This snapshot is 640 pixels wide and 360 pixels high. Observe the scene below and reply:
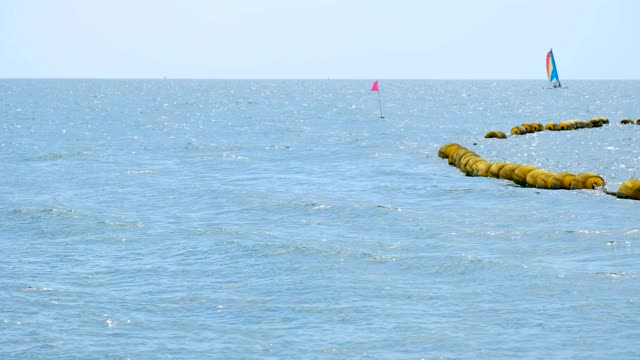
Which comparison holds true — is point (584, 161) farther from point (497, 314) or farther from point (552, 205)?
point (497, 314)

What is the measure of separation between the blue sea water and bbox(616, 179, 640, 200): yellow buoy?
1.82ft

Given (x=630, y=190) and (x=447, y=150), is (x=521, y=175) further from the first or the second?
(x=447, y=150)

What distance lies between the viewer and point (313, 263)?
2517 cm

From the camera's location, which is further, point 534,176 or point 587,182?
point 534,176

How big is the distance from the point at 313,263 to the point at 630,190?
17192 mm

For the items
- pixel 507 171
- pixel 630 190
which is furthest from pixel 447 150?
pixel 630 190

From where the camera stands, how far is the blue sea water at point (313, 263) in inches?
711

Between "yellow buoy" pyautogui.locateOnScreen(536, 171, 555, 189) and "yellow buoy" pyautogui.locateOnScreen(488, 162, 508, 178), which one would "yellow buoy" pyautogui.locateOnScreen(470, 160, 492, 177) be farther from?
"yellow buoy" pyautogui.locateOnScreen(536, 171, 555, 189)

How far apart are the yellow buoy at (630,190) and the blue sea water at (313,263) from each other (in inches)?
21.8

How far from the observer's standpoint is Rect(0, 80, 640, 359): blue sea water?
18062 mm

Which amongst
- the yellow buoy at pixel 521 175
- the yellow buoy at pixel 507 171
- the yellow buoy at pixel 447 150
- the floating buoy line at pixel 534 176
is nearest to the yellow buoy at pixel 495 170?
the floating buoy line at pixel 534 176
